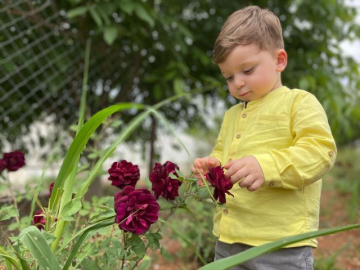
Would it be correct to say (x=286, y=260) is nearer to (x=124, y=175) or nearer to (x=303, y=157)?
(x=303, y=157)

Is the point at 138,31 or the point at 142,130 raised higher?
the point at 138,31

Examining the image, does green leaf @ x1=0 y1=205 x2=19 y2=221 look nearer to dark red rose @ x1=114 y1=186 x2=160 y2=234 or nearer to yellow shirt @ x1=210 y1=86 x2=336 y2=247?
dark red rose @ x1=114 y1=186 x2=160 y2=234

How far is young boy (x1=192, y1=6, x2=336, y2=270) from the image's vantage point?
1351 millimetres

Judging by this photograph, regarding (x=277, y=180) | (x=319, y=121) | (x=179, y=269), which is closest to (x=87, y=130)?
(x=277, y=180)

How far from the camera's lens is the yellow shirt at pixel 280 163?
4.16ft

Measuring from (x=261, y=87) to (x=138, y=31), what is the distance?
1.87 m

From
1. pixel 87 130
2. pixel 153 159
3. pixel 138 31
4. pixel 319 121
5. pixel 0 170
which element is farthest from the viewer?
pixel 153 159

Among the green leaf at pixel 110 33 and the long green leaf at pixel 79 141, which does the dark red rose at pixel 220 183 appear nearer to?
the long green leaf at pixel 79 141

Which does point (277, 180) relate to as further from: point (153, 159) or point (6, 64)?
point (153, 159)

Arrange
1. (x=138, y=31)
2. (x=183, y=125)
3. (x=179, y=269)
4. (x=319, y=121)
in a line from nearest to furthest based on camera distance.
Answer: (x=319, y=121), (x=179, y=269), (x=138, y=31), (x=183, y=125)

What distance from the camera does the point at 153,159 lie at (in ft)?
13.0

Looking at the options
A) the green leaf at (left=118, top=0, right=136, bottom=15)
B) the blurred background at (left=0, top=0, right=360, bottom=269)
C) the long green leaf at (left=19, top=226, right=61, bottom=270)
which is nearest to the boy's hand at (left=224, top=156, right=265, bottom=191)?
the long green leaf at (left=19, top=226, right=61, bottom=270)

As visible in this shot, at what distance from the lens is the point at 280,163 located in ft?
4.11

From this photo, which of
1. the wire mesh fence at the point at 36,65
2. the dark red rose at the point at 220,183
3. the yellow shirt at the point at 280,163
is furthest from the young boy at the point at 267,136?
the wire mesh fence at the point at 36,65
